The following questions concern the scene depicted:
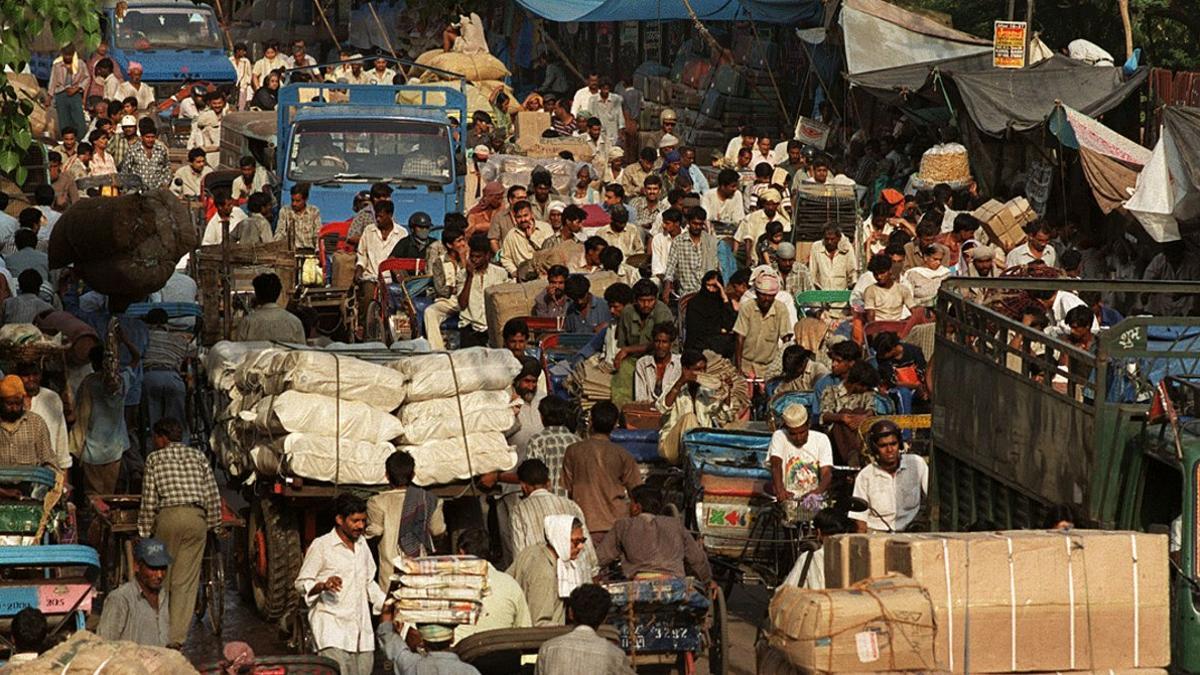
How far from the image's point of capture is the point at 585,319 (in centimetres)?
1764

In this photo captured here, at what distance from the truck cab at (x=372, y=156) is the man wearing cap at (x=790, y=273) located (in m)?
4.69

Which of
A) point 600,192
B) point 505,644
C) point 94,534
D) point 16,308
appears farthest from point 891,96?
point 505,644

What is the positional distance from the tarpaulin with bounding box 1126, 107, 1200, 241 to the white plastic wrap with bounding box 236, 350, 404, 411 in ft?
32.5

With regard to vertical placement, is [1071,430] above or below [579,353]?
above

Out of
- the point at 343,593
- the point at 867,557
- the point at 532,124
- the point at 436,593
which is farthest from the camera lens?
the point at 532,124

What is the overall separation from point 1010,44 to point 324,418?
48.1 feet

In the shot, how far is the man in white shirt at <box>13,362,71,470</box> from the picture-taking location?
14.3 meters

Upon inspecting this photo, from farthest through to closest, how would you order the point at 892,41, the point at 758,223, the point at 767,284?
the point at 892,41 → the point at 758,223 → the point at 767,284

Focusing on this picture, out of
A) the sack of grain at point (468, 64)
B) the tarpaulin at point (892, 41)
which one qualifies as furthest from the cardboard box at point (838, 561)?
the sack of grain at point (468, 64)

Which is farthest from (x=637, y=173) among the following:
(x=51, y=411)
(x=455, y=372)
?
(x=455, y=372)

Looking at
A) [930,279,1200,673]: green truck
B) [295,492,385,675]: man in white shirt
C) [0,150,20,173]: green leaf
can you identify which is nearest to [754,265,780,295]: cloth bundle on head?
[930,279,1200,673]: green truck

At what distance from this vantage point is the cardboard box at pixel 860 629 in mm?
9531

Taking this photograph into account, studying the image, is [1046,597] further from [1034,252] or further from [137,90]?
[137,90]

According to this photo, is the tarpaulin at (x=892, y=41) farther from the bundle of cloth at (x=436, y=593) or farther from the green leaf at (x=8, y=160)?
the bundle of cloth at (x=436, y=593)
